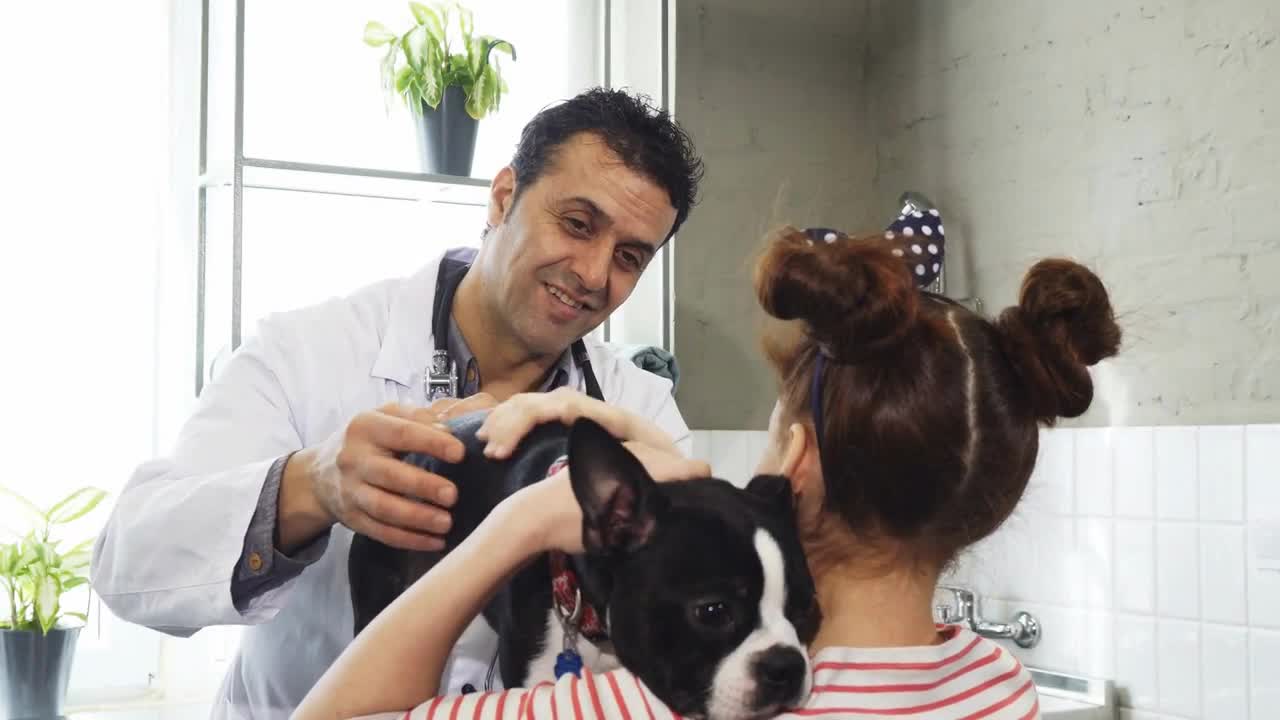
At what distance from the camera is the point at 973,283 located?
2.77 m

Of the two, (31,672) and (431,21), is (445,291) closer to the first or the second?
(431,21)

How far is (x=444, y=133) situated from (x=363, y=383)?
106 cm

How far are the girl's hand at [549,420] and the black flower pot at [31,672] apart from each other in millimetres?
1378

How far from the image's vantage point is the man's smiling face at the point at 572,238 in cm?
155

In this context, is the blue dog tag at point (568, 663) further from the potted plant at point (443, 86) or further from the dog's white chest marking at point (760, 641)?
the potted plant at point (443, 86)

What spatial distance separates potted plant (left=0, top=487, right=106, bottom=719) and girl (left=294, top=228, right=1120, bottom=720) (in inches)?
58.8

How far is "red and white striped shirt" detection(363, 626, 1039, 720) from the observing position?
3.03ft

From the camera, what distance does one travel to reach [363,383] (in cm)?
156

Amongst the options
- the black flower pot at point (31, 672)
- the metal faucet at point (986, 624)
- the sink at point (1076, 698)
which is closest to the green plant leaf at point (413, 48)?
the black flower pot at point (31, 672)

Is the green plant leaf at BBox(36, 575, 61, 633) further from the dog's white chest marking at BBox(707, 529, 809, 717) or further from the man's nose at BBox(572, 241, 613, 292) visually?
the dog's white chest marking at BBox(707, 529, 809, 717)

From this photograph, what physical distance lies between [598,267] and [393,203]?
4.05ft

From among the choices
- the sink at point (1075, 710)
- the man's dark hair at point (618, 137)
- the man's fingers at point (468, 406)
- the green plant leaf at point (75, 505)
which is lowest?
the sink at point (1075, 710)

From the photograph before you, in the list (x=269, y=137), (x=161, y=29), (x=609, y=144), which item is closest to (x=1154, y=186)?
(x=609, y=144)

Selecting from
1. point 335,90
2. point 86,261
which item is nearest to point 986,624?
point 335,90
